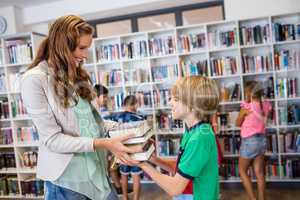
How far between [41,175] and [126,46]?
3.67 metres


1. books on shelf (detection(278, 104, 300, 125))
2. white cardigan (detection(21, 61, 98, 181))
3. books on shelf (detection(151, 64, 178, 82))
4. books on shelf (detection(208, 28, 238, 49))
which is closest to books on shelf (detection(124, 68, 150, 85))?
books on shelf (detection(151, 64, 178, 82))

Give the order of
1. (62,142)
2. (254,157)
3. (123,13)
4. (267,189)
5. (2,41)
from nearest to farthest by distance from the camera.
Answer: (62,142)
(254,157)
(267,189)
(2,41)
(123,13)

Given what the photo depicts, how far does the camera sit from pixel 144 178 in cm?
474

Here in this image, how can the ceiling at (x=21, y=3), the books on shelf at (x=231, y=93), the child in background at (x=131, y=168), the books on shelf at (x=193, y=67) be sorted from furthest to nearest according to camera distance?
1. the ceiling at (x=21, y=3)
2. the books on shelf at (x=193, y=67)
3. the books on shelf at (x=231, y=93)
4. the child in background at (x=131, y=168)

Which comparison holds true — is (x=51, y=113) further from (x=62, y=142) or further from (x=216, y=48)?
(x=216, y=48)

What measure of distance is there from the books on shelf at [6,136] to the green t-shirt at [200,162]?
13.0 ft

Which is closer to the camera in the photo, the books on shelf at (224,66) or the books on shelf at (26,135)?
the books on shelf at (224,66)

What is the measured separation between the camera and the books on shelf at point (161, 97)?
4.68m

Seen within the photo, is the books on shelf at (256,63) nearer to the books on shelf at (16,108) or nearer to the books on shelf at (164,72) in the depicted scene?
the books on shelf at (164,72)

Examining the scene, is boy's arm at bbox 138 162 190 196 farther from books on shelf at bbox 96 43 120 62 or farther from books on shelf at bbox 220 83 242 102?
books on shelf at bbox 96 43 120 62

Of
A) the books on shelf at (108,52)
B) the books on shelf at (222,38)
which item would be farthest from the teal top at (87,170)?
the books on shelf at (108,52)

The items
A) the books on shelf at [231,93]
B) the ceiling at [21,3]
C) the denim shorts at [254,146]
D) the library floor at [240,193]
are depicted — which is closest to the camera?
the denim shorts at [254,146]

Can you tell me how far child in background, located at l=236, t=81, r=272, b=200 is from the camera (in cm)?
353

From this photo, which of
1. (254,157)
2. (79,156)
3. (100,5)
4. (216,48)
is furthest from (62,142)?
(100,5)
